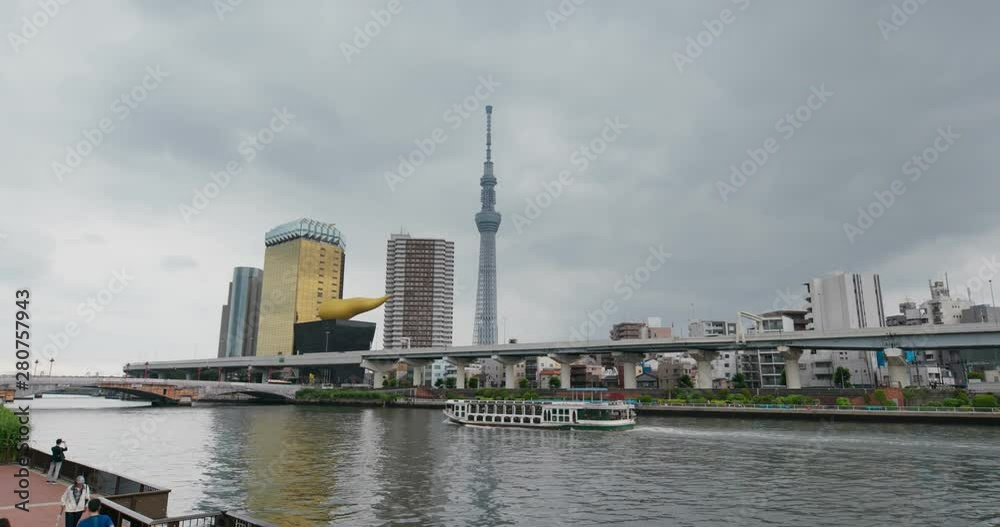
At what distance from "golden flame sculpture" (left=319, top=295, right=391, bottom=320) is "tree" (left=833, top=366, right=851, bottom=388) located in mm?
125299

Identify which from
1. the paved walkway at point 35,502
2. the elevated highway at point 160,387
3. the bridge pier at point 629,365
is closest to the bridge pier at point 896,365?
the bridge pier at point 629,365

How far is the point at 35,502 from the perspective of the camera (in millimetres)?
17859

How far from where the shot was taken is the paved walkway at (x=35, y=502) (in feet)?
51.8

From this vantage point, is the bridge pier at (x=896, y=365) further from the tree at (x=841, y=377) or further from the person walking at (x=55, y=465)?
the person walking at (x=55, y=465)

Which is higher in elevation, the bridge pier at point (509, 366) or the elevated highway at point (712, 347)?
the elevated highway at point (712, 347)

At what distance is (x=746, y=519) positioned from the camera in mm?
23266

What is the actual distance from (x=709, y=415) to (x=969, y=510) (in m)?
56.1

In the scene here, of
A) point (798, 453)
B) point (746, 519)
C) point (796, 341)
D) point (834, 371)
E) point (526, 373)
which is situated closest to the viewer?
point (746, 519)

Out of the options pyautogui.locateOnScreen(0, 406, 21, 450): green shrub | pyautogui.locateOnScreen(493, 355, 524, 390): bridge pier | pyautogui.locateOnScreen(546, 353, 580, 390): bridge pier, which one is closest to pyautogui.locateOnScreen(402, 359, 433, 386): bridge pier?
pyautogui.locateOnScreen(493, 355, 524, 390): bridge pier

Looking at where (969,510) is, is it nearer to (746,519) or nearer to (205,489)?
(746,519)

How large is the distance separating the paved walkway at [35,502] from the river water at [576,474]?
4.76 metres

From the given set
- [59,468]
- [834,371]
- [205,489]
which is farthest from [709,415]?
[59,468]

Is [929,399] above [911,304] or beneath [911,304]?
beneath

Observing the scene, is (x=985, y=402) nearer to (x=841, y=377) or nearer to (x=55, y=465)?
(x=841, y=377)
